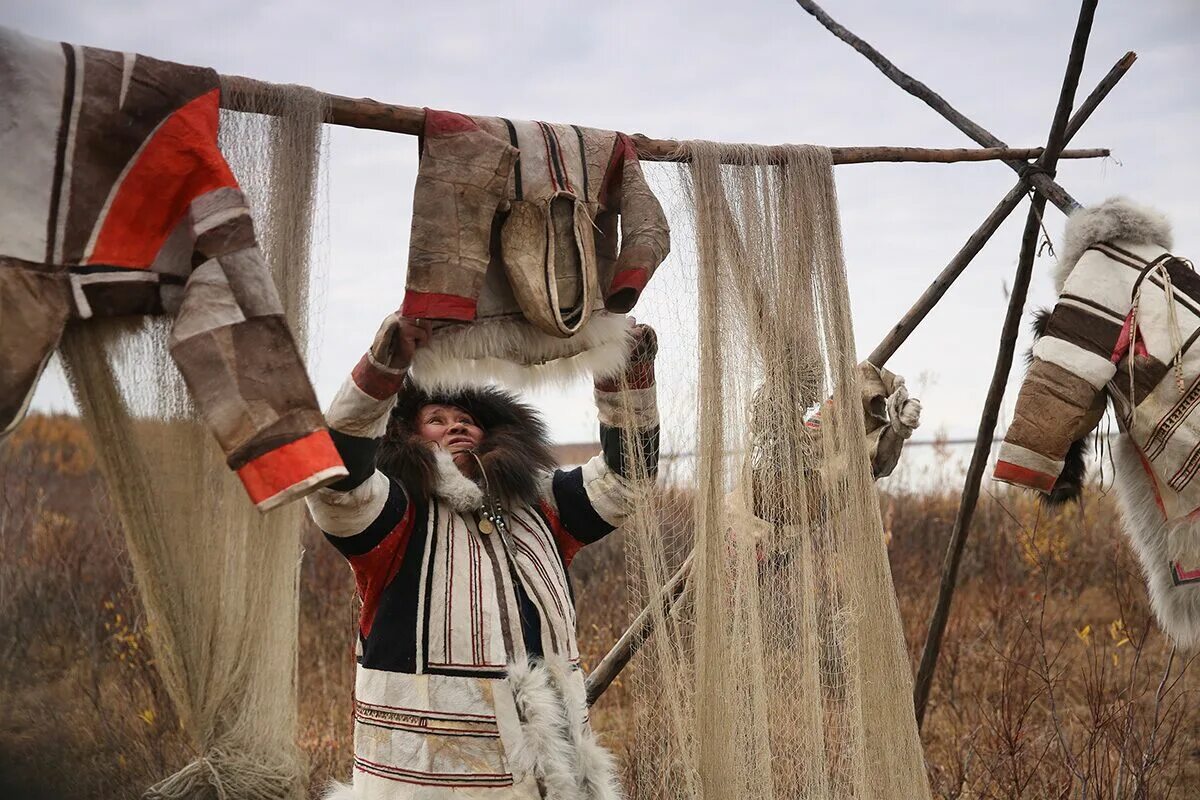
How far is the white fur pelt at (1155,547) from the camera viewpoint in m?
2.63

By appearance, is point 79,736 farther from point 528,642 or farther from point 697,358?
point 697,358

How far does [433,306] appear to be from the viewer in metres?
1.95

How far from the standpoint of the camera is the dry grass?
3219 mm

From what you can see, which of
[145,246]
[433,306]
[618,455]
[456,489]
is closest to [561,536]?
[618,455]

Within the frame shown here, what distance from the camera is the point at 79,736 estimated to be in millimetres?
3555

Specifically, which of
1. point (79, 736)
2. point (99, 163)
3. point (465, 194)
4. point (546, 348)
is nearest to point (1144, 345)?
point (546, 348)

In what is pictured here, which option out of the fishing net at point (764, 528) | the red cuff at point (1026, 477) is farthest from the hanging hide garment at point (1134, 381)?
the fishing net at point (764, 528)

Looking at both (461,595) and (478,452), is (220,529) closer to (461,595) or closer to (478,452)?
(461,595)

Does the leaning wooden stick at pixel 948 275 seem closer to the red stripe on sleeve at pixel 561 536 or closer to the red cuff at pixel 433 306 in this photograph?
the red stripe on sleeve at pixel 561 536

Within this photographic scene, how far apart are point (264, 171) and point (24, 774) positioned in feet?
3.69

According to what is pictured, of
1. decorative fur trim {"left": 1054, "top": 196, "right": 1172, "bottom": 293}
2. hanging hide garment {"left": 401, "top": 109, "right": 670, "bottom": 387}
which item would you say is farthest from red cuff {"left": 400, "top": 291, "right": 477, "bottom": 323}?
decorative fur trim {"left": 1054, "top": 196, "right": 1172, "bottom": 293}

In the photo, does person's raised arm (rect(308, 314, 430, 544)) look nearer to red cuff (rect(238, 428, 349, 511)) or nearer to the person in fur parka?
the person in fur parka

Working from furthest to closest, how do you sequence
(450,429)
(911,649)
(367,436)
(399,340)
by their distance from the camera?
(911,649) < (450,429) < (367,436) < (399,340)

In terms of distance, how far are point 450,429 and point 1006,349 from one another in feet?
4.80
